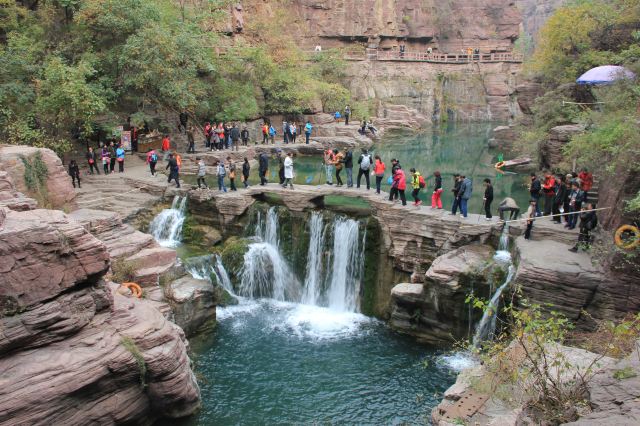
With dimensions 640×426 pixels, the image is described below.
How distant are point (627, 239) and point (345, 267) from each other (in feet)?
28.0

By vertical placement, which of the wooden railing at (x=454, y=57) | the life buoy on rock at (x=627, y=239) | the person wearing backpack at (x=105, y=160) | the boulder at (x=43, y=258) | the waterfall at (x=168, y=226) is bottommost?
the waterfall at (x=168, y=226)

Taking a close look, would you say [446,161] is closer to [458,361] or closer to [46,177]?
[458,361]

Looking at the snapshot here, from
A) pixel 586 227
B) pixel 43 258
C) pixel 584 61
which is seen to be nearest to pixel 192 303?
pixel 43 258

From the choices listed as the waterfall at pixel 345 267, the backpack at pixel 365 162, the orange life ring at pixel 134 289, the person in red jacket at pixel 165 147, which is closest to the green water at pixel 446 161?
the backpack at pixel 365 162

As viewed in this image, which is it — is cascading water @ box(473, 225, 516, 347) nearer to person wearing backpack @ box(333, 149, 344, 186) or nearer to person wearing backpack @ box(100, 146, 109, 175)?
person wearing backpack @ box(333, 149, 344, 186)

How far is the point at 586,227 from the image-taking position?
13.4 m

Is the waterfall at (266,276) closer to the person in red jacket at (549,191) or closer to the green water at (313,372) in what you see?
the green water at (313,372)

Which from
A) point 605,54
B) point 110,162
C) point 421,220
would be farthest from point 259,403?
point 605,54

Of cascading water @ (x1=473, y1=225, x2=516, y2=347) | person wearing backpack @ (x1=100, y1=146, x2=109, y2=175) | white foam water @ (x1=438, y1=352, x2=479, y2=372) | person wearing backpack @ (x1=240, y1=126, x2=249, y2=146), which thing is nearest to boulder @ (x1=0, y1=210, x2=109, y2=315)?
white foam water @ (x1=438, y1=352, x2=479, y2=372)

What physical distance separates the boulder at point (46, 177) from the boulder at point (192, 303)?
480cm

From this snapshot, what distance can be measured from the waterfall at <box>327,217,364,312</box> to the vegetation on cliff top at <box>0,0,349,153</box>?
1119cm

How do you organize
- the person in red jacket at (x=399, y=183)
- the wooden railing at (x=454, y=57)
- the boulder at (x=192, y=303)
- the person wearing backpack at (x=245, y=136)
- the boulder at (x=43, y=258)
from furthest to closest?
1. the wooden railing at (x=454, y=57)
2. the person wearing backpack at (x=245, y=136)
3. the person in red jacket at (x=399, y=183)
4. the boulder at (x=192, y=303)
5. the boulder at (x=43, y=258)

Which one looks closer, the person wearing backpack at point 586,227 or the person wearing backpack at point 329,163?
the person wearing backpack at point 586,227

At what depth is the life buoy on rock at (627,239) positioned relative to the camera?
11000 millimetres
